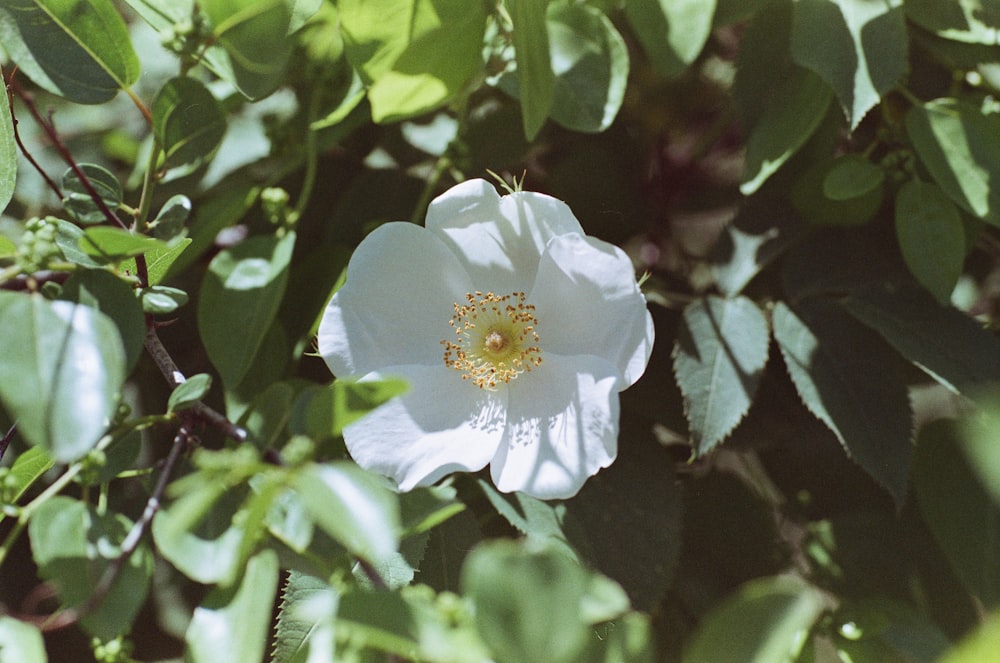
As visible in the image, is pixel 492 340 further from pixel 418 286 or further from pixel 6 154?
pixel 6 154

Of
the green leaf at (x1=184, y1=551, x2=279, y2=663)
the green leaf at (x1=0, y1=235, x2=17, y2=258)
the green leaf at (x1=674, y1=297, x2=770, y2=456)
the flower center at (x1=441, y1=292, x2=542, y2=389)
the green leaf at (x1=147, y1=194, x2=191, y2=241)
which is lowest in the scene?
the green leaf at (x1=674, y1=297, x2=770, y2=456)

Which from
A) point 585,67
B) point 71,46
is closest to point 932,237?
point 585,67

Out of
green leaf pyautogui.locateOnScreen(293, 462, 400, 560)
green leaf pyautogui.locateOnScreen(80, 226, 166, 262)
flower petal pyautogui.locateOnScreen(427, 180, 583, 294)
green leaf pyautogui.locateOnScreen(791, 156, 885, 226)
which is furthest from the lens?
green leaf pyautogui.locateOnScreen(791, 156, 885, 226)

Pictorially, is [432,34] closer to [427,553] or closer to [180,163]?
[180,163]

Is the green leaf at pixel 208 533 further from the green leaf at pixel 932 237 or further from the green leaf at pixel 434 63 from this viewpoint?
the green leaf at pixel 932 237

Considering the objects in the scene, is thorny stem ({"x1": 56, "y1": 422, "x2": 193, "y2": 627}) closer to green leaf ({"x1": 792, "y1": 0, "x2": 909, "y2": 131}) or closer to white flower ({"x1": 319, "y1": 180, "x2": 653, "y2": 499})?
white flower ({"x1": 319, "y1": 180, "x2": 653, "y2": 499})

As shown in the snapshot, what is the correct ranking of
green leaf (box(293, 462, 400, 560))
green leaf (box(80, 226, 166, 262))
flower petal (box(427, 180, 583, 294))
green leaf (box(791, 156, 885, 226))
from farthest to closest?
green leaf (box(791, 156, 885, 226)) < flower petal (box(427, 180, 583, 294)) < green leaf (box(80, 226, 166, 262)) < green leaf (box(293, 462, 400, 560))

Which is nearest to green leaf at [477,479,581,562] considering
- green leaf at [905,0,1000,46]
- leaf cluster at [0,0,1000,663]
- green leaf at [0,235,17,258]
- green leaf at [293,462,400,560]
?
leaf cluster at [0,0,1000,663]
